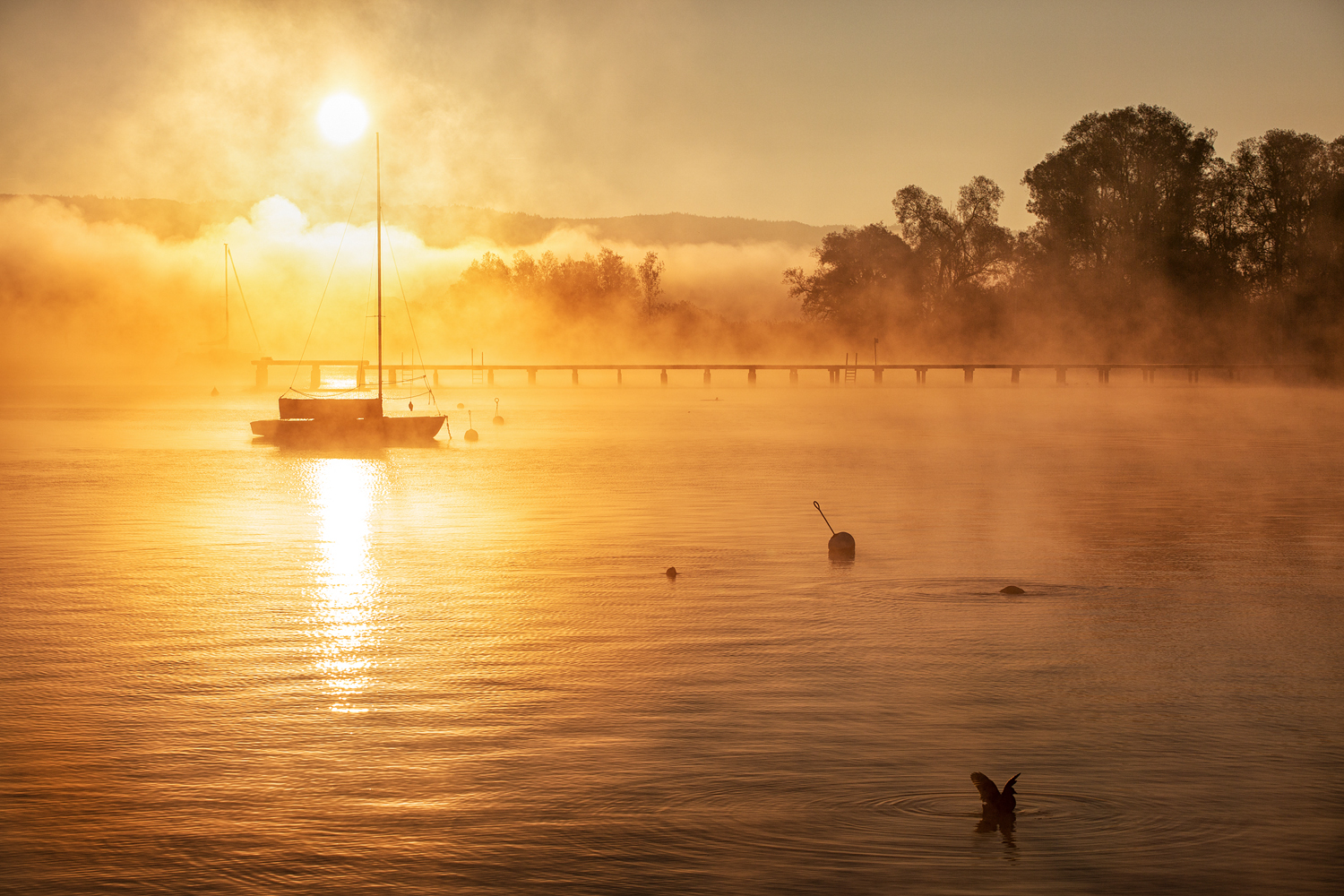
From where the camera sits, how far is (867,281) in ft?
404

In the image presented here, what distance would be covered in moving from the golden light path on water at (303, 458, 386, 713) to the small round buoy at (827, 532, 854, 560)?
5.74 metres

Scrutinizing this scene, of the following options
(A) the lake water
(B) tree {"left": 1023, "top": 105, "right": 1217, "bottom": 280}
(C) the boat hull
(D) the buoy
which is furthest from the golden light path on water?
(B) tree {"left": 1023, "top": 105, "right": 1217, "bottom": 280}

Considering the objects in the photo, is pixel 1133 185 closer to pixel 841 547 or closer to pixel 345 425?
pixel 345 425

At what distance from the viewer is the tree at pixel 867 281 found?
120 metres

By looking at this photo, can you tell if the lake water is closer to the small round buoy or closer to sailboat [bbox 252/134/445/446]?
the small round buoy

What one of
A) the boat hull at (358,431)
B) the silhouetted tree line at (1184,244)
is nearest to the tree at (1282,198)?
the silhouetted tree line at (1184,244)

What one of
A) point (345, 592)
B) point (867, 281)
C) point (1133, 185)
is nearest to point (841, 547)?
point (345, 592)

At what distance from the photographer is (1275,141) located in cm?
8881

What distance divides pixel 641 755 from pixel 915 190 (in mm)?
112149

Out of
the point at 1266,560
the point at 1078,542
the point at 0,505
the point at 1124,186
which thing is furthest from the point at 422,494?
the point at 1124,186

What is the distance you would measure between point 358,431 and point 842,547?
99.0ft

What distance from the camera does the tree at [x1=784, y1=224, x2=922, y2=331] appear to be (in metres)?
120

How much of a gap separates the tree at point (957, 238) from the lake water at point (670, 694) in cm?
9088

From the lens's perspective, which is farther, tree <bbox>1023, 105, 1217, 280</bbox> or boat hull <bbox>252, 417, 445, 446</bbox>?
tree <bbox>1023, 105, 1217, 280</bbox>
